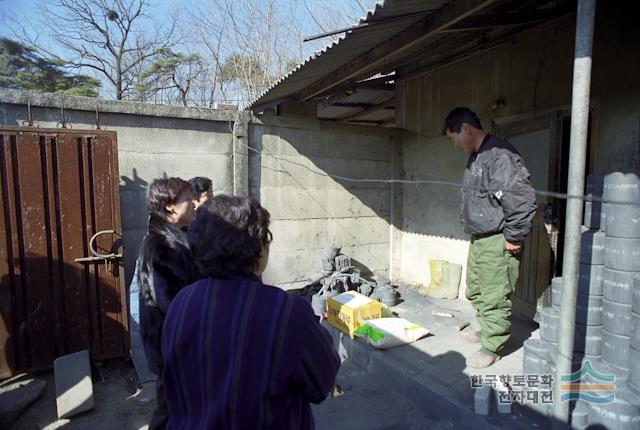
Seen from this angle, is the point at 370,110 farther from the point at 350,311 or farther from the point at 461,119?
the point at 350,311

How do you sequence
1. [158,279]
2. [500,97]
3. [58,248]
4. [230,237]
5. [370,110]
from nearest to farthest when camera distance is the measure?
1. [230,237]
2. [158,279]
3. [58,248]
4. [500,97]
5. [370,110]

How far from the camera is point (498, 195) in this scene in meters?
2.76

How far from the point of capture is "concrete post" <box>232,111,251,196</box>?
4930 mm

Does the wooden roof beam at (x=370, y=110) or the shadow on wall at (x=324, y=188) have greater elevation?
the wooden roof beam at (x=370, y=110)

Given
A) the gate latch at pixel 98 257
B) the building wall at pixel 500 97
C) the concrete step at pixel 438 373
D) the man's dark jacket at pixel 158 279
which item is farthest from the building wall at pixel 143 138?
the building wall at pixel 500 97

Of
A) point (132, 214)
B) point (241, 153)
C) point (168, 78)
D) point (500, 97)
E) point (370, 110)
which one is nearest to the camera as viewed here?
point (132, 214)

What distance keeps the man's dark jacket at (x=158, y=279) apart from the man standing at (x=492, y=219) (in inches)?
78.2

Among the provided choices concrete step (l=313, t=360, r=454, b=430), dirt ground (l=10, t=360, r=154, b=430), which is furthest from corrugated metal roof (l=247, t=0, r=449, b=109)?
dirt ground (l=10, t=360, r=154, b=430)

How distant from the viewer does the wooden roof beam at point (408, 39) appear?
2504mm

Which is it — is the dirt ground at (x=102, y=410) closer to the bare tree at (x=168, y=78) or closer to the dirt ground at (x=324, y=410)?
the dirt ground at (x=324, y=410)

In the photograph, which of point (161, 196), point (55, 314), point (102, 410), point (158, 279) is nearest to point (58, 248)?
point (55, 314)

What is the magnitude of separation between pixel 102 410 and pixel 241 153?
10.4ft

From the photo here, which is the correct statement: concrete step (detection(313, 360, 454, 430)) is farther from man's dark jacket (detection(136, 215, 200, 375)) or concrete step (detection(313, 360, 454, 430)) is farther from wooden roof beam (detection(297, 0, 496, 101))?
wooden roof beam (detection(297, 0, 496, 101))

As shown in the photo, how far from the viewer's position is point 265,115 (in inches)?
203
